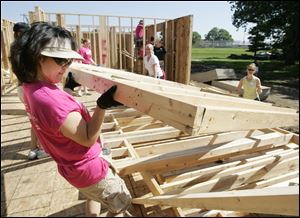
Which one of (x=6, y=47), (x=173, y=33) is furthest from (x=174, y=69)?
(x=6, y=47)

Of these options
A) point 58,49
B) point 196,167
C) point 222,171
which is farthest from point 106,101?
point 196,167

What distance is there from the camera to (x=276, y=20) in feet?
80.4

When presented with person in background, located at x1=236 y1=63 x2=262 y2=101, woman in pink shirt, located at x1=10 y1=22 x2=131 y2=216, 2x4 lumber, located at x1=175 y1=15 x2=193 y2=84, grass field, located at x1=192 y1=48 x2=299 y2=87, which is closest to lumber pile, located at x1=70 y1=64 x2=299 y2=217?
woman in pink shirt, located at x1=10 y1=22 x2=131 y2=216

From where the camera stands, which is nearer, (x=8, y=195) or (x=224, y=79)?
(x=8, y=195)

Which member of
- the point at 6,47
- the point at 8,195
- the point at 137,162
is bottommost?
the point at 8,195

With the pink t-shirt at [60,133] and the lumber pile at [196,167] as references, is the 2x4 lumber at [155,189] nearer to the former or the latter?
the lumber pile at [196,167]

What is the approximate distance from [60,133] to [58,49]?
19.3 inches

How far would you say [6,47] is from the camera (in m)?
9.71

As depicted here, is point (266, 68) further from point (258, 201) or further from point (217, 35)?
point (217, 35)

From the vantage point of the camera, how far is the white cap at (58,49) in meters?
1.47

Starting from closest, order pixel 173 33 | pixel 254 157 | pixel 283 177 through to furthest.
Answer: pixel 283 177
pixel 254 157
pixel 173 33

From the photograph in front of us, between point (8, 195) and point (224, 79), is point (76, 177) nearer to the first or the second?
point (8, 195)

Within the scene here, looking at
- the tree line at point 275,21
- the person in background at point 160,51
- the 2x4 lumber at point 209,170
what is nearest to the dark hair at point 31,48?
the 2x4 lumber at point 209,170

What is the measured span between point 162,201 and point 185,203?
0.40 m
